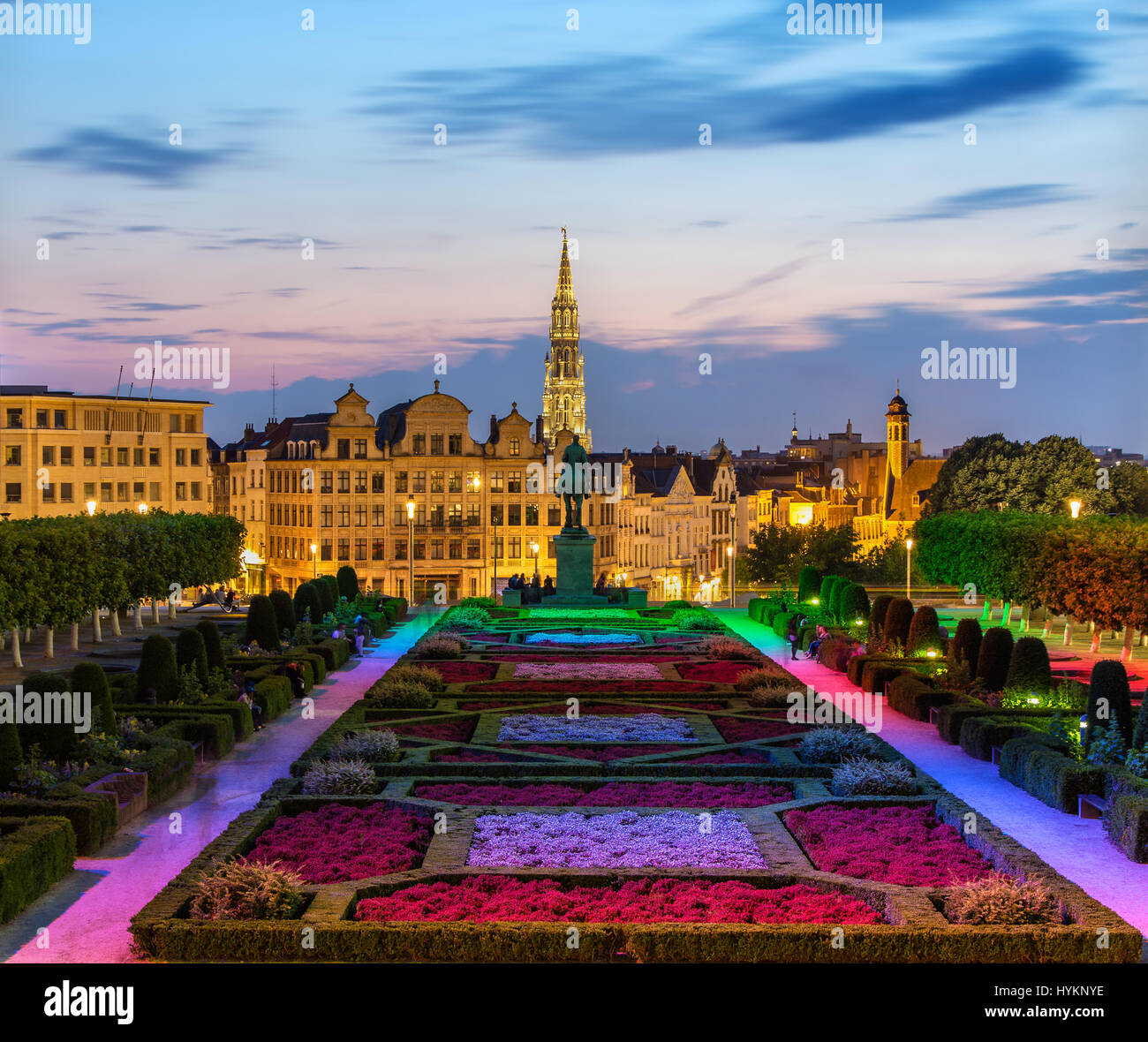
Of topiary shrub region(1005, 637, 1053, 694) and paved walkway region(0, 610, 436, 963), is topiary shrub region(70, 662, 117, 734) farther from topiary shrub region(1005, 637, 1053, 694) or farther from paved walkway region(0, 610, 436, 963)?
topiary shrub region(1005, 637, 1053, 694)

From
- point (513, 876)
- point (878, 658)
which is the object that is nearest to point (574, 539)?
point (878, 658)

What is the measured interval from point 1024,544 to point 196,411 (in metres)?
84.1

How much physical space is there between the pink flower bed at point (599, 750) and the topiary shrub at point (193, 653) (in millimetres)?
9394

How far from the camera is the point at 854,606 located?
166ft

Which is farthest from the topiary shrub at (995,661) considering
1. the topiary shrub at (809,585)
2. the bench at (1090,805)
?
the topiary shrub at (809,585)

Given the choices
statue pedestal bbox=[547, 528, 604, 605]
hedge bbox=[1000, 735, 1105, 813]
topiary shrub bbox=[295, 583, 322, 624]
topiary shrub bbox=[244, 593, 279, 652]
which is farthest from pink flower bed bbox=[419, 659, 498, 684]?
statue pedestal bbox=[547, 528, 604, 605]

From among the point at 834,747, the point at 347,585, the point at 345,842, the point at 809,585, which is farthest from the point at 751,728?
the point at 347,585

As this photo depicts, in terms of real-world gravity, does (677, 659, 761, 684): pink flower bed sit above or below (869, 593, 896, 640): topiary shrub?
below

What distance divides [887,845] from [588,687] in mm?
16538

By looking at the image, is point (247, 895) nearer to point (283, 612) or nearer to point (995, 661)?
point (995, 661)

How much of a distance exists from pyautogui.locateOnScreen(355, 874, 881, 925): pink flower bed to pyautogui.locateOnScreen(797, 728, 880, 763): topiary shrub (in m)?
8.10

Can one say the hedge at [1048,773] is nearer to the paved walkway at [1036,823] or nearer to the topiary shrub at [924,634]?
the paved walkway at [1036,823]

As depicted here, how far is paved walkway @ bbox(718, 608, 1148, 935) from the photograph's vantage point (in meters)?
19.4
